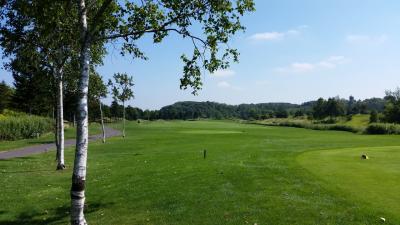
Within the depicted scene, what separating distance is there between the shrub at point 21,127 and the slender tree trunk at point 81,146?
160ft

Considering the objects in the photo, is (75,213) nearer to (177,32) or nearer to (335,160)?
(177,32)

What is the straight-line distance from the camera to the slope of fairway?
41.9 ft

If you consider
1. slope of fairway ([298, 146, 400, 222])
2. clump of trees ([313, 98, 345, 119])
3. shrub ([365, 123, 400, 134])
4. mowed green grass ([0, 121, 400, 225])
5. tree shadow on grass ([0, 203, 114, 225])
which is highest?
clump of trees ([313, 98, 345, 119])

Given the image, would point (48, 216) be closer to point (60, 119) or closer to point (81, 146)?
point (81, 146)

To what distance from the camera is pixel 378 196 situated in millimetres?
13219

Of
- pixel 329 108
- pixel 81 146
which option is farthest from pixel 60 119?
pixel 329 108

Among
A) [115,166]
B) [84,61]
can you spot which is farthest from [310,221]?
[115,166]

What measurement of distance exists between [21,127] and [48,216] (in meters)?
49.8

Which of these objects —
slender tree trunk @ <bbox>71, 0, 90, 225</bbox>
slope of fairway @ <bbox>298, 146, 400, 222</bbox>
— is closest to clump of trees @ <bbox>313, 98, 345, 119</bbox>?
slope of fairway @ <bbox>298, 146, 400, 222</bbox>

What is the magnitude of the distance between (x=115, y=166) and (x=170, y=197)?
10821 millimetres

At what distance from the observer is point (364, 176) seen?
55.5 ft

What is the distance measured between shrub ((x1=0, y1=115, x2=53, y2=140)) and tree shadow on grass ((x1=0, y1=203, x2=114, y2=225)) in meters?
44.8

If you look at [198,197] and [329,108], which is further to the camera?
[329,108]

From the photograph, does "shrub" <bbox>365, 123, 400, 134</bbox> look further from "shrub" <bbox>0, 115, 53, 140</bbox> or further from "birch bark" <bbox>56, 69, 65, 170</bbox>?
"birch bark" <bbox>56, 69, 65, 170</bbox>
